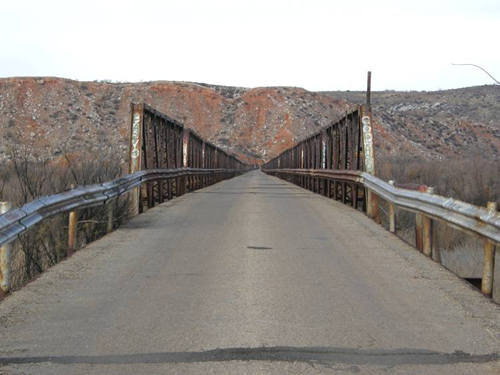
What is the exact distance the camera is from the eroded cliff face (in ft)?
362

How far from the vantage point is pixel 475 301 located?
20.7 feet

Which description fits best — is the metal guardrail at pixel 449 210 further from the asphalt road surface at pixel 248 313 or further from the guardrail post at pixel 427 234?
the asphalt road surface at pixel 248 313

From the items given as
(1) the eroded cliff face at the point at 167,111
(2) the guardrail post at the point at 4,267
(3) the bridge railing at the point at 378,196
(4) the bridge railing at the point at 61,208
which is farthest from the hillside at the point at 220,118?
(2) the guardrail post at the point at 4,267

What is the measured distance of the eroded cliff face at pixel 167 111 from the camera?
11025 cm

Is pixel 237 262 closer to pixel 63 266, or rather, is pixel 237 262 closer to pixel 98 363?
pixel 63 266

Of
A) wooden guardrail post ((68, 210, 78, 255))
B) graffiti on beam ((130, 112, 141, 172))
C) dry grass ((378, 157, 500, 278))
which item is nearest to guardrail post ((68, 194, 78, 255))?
wooden guardrail post ((68, 210, 78, 255))

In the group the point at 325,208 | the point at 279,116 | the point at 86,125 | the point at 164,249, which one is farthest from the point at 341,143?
the point at 279,116

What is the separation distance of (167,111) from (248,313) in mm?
121976

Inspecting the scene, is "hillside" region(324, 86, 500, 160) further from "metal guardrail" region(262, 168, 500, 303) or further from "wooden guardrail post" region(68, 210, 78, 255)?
"wooden guardrail post" region(68, 210, 78, 255)

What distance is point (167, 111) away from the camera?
126 metres

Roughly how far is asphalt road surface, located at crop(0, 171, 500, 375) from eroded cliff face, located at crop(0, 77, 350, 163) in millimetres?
97561

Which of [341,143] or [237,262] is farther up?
[341,143]

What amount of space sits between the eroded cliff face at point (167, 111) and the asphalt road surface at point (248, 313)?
9756 centimetres

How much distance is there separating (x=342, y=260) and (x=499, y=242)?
8.65 feet
